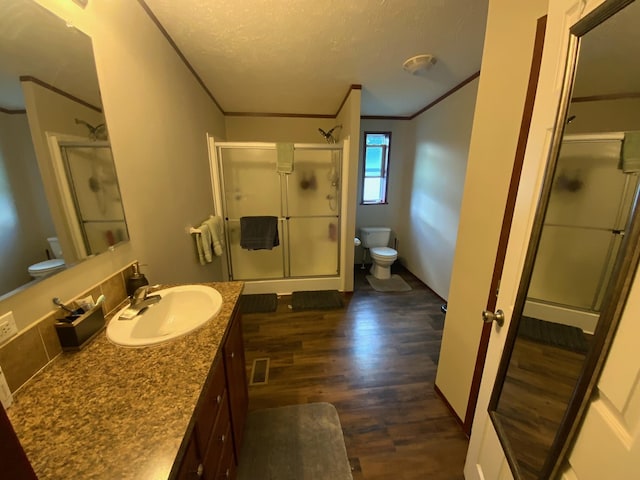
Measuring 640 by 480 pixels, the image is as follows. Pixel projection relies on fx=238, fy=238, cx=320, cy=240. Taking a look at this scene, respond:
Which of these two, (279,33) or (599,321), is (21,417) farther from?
(279,33)

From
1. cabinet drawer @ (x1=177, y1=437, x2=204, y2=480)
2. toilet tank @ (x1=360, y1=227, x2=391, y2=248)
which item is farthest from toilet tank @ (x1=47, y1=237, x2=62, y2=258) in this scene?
toilet tank @ (x1=360, y1=227, x2=391, y2=248)

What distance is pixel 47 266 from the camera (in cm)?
82

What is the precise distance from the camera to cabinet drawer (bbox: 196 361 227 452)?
73cm

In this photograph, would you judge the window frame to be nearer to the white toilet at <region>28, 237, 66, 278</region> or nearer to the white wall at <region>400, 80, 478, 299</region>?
the white wall at <region>400, 80, 478, 299</region>

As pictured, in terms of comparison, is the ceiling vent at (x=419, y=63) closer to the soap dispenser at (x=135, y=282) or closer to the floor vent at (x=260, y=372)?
the soap dispenser at (x=135, y=282)

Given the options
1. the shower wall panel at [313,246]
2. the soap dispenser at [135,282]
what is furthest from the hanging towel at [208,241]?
the shower wall panel at [313,246]

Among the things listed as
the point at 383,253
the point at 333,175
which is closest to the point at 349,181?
the point at 333,175

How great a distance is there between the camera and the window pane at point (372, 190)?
392 cm

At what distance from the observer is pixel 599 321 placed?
0.51m

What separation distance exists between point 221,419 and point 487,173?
168 centimetres

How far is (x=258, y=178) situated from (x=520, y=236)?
9.24ft

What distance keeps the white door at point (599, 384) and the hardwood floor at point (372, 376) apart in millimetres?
287

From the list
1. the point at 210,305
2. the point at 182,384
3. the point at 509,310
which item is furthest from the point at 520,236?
the point at 210,305

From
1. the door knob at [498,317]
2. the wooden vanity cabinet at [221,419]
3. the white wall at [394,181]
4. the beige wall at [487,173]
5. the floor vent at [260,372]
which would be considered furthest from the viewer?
the white wall at [394,181]
